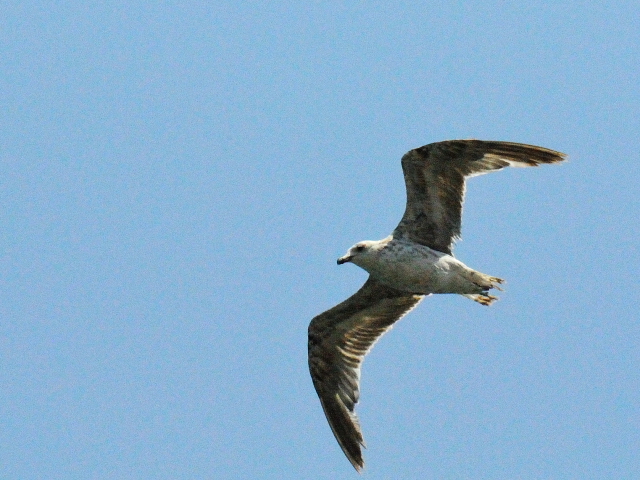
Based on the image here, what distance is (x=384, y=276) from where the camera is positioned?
14000 millimetres

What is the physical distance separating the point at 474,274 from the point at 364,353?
2556 millimetres

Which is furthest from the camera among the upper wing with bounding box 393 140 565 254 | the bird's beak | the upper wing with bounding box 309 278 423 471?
the upper wing with bounding box 309 278 423 471

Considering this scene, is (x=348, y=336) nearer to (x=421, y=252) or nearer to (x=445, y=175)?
(x=421, y=252)

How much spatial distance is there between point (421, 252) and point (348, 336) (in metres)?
2.20

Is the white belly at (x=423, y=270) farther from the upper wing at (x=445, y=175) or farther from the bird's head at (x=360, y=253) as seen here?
the upper wing at (x=445, y=175)

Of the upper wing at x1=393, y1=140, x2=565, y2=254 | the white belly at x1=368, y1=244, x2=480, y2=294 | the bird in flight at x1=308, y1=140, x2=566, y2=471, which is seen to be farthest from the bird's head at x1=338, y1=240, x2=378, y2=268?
the upper wing at x1=393, y1=140, x2=565, y2=254

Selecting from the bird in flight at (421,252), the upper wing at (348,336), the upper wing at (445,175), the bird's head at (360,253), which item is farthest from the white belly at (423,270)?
the upper wing at (348,336)

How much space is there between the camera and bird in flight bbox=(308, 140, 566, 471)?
13641 millimetres

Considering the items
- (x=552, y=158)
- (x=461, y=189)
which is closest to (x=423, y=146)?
(x=461, y=189)

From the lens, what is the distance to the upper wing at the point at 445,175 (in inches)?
536

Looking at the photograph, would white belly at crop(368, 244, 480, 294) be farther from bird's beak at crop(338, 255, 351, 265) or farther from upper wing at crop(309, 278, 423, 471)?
upper wing at crop(309, 278, 423, 471)

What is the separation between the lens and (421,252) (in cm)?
1383

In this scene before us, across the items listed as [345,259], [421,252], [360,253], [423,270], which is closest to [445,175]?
[421,252]

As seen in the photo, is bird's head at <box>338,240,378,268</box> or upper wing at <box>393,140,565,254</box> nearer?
upper wing at <box>393,140,565,254</box>
